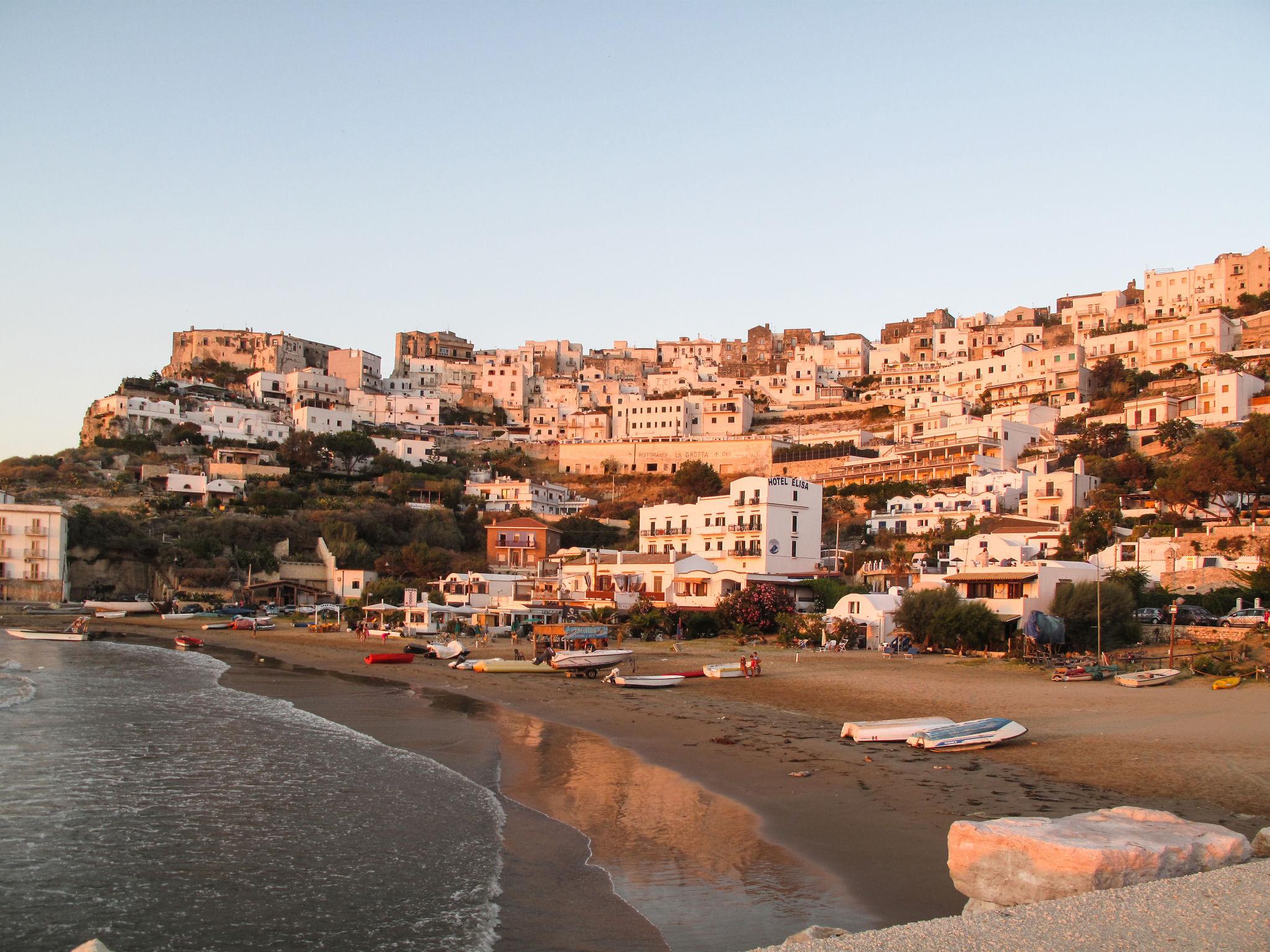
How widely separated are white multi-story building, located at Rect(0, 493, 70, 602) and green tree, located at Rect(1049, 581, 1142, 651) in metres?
59.3

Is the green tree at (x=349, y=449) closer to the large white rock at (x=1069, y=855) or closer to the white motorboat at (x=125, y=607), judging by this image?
the white motorboat at (x=125, y=607)

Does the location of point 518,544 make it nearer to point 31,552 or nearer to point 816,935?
point 31,552

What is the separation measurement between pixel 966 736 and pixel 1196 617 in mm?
22491

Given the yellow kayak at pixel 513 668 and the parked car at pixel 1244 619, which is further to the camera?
the yellow kayak at pixel 513 668

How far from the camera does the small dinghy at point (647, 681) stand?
29.2m

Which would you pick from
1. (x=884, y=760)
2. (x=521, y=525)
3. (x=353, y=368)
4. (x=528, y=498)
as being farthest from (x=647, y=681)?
(x=353, y=368)

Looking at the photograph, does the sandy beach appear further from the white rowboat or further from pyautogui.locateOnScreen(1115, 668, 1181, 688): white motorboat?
the white rowboat

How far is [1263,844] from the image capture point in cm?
862

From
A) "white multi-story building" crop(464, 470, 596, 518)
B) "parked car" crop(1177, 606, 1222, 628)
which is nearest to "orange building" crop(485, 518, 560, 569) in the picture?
"white multi-story building" crop(464, 470, 596, 518)

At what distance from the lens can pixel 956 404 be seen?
93.8 m

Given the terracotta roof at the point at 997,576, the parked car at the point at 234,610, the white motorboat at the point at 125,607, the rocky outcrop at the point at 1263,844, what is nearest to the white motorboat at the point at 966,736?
the rocky outcrop at the point at 1263,844

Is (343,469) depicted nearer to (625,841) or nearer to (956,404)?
(956,404)

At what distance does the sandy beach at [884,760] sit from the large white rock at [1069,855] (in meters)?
1.97

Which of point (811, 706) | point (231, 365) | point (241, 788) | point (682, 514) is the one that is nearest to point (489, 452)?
point (231, 365)
